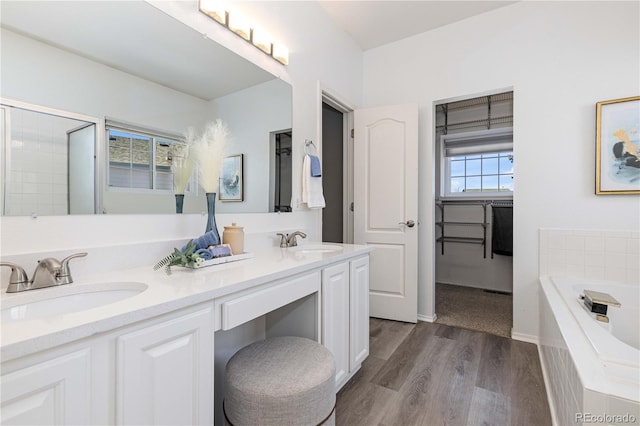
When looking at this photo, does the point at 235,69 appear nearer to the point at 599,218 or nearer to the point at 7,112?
the point at 7,112

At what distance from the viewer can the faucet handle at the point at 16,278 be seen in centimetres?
84

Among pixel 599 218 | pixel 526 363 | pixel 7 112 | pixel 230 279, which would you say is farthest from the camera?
pixel 599 218

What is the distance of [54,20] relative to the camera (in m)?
1.01

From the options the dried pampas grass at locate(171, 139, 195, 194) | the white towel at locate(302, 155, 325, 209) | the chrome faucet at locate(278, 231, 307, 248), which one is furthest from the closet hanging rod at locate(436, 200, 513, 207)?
the dried pampas grass at locate(171, 139, 195, 194)

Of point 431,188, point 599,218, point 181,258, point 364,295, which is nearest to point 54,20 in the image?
point 181,258

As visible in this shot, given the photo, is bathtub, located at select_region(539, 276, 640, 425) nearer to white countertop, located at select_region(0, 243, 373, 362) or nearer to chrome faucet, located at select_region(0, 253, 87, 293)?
white countertop, located at select_region(0, 243, 373, 362)

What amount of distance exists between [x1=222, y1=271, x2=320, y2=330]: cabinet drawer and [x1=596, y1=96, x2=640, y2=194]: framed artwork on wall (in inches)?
87.3

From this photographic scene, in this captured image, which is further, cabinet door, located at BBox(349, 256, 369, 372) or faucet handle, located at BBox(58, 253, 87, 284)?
cabinet door, located at BBox(349, 256, 369, 372)

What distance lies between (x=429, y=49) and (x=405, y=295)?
2314 mm

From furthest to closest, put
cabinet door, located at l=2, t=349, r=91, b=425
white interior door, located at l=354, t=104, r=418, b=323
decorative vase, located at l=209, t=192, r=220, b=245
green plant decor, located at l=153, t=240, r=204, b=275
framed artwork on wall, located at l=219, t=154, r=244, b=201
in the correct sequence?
white interior door, located at l=354, t=104, r=418, b=323 < framed artwork on wall, located at l=219, t=154, r=244, b=201 < decorative vase, located at l=209, t=192, r=220, b=245 < green plant decor, located at l=153, t=240, r=204, b=275 < cabinet door, located at l=2, t=349, r=91, b=425

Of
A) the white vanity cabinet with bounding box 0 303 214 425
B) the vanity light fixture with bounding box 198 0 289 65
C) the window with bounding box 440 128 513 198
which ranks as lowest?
the white vanity cabinet with bounding box 0 303 214 425

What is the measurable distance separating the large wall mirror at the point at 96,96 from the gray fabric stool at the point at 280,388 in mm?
765

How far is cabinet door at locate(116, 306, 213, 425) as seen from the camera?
2.28 feet

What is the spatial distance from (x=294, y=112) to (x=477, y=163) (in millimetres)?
2960
